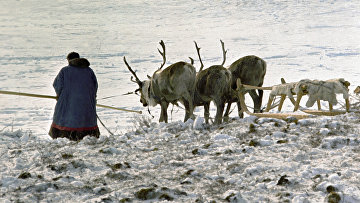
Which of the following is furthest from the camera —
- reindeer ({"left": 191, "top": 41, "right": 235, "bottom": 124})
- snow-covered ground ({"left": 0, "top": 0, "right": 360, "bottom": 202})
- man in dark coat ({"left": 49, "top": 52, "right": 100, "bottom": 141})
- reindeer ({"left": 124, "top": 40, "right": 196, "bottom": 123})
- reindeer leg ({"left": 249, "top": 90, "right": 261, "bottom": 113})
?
reindeer leg ({"left": 249, "top": 90, "right": 261, "bottom": 113})

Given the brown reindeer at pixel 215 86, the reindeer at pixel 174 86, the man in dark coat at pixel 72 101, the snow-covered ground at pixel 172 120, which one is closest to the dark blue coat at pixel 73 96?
the man in dark coat at pixel 72 101

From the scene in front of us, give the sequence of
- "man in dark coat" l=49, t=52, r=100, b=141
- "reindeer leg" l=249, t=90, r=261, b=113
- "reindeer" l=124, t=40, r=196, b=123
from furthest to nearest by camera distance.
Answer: "reindeer leg" l=249, t=90, r=261, b=113 < "reindeer" l=124, t=40, r=196, b=123 < "man in dark coat" l=49, t=52, r=100, b=141

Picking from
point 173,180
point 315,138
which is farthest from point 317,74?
point 173,180

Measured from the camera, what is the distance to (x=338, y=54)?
100ft

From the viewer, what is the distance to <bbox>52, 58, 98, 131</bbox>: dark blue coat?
26.2 feet

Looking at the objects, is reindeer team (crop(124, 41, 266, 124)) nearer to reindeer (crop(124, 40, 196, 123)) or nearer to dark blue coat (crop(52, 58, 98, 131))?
reindeer (crop(124, 40, 196, 123))

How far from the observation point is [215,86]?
8.45 metres

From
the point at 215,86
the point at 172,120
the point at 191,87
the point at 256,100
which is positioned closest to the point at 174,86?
the point at 191,87

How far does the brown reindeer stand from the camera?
27.7ft

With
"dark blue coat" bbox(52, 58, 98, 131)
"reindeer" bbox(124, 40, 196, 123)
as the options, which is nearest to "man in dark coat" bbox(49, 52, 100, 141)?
"dark blue coat" bbox(52, 58, 98, 131)

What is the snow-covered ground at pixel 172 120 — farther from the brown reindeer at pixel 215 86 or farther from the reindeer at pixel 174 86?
the brown reindeer at pixel 215 86

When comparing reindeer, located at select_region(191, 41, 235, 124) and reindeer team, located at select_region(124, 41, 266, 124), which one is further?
reindeer, located at select_region(191, 41, 235, 124)

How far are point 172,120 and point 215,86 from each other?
10027 millimetres

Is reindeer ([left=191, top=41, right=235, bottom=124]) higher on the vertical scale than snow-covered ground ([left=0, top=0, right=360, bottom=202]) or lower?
higher
